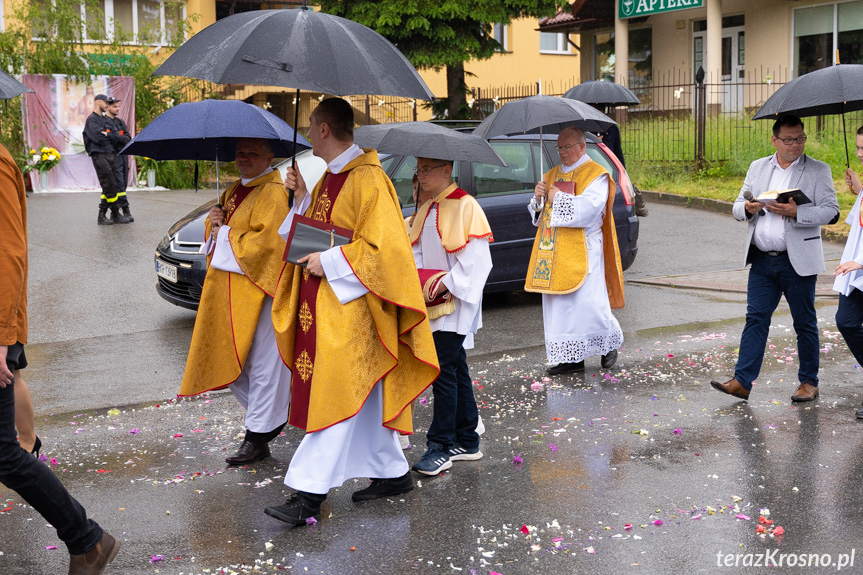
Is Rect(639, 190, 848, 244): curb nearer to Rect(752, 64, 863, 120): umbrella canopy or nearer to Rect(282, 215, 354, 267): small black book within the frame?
Rect(752, 64, 863, 120): umbrella canopy

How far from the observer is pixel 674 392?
21.7ft

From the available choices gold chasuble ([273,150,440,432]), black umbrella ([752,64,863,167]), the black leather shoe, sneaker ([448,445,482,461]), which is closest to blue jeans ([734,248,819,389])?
black umbrella ([752,64,863,167])

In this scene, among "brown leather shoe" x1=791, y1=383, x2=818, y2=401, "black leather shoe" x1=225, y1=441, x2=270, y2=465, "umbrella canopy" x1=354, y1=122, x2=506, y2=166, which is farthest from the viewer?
"brown leather shoe" x1=791, y1=383, x2=818, y2=401

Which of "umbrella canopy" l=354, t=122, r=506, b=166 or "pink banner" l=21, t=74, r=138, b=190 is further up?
"pink banner" l=21, t=74, r=138, b=190

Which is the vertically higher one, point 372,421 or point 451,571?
point 372,421

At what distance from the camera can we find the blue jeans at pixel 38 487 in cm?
353

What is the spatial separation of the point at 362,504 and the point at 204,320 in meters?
1.37

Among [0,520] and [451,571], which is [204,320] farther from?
[451,571]

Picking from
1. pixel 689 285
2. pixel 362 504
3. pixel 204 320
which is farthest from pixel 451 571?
pixel 689 285

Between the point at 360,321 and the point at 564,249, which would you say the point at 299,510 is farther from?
the point at 564,249

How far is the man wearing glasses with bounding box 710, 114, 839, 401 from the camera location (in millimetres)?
6027

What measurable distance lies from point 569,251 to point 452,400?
7.93ft

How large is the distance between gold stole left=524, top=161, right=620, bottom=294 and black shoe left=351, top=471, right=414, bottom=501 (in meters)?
2.73

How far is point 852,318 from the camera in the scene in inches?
233
